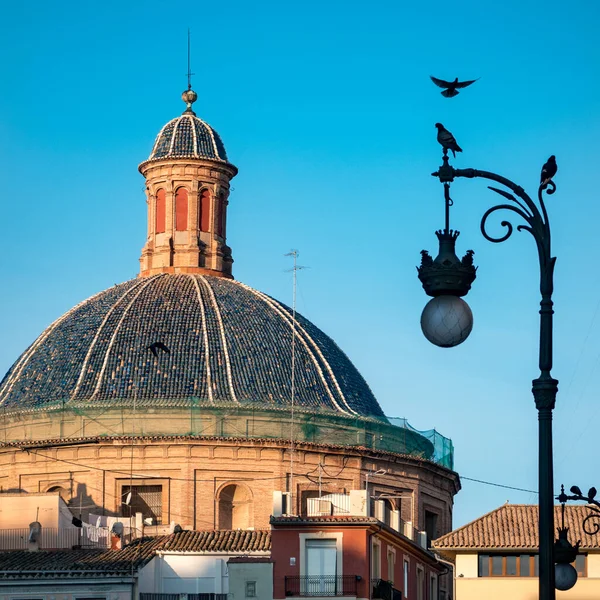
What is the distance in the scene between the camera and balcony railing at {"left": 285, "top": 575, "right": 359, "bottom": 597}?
122ft

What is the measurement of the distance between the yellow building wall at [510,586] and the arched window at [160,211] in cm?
1745

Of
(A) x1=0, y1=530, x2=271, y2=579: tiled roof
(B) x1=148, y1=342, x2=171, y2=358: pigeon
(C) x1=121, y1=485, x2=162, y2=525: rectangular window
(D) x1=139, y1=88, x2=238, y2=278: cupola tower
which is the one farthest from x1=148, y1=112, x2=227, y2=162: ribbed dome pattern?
(A) x1=0, y1=530, x2=271, y2=579: tiled roof

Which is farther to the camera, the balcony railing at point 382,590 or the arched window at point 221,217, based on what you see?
the arched window at point 221,217

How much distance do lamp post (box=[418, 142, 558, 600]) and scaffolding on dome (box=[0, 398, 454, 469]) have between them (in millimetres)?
34503

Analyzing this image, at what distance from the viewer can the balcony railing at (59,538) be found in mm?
43594

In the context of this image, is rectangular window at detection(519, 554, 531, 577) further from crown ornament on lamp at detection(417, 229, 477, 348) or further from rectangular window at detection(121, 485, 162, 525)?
crown ornament on lamp at detection(417, 229, 477, 348)

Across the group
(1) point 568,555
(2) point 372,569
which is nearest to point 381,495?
(2) point 372,569

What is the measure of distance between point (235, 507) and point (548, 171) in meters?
34.6

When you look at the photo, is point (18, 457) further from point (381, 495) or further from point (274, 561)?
point (274, 561)

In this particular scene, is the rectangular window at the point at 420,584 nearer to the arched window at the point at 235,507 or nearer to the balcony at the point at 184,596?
the arched window at the point at 235,507

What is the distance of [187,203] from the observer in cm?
5494

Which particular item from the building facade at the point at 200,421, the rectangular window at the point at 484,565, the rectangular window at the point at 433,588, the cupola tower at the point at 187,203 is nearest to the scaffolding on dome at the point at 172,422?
the building facade at the point at 200,421

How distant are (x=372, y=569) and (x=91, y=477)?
37.6 ft

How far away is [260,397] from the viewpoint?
4938cm
